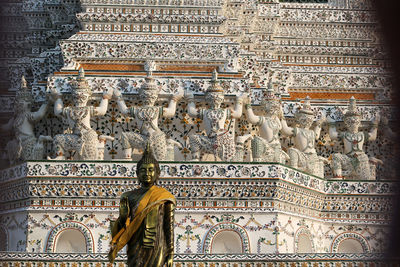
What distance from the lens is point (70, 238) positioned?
40.1 ft

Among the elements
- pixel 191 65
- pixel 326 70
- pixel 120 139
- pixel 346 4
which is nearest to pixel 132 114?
pixel 120 139

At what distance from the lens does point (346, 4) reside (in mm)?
20234

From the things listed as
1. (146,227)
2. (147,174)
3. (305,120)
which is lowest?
(146,227)

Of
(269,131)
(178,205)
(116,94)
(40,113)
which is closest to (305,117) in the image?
(269,131)

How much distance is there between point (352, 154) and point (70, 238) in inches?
248

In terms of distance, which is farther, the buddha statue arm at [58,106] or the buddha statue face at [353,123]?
the buddha statue face at [353,123]

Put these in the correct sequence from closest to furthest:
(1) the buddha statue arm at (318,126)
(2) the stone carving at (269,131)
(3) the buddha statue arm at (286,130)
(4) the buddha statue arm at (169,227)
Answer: (4) the buddha statue arm at (169,227) → (2) the stone carving at (269,131) → (3) the buddha statue arm at (286,130) → (1) the buddha statue arm at (318,126)

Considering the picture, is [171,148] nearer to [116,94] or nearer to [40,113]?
[116,94]

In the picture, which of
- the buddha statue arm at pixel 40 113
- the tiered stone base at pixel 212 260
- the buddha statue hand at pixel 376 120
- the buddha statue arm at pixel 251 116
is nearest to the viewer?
the tiered stone base at pixel 212 260

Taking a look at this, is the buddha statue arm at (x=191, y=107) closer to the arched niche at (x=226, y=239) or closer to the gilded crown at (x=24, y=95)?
the arched niche at (x=226, y=239)

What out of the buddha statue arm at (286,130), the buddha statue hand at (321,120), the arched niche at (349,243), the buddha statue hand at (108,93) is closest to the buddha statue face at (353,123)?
the buddha statue hand at (321,120)

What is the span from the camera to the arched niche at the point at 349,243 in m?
13.9

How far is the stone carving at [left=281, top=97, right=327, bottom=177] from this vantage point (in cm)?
1427

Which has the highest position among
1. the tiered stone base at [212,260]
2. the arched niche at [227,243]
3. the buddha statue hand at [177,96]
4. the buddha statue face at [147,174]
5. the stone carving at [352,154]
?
the buddha statue hand at [177,96]
